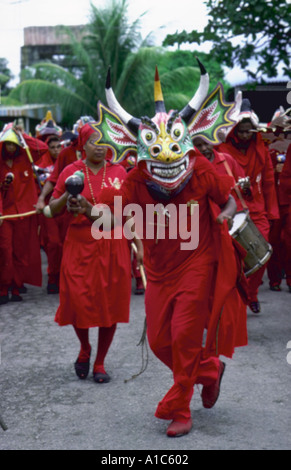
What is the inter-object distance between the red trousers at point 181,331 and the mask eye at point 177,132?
0.78 metres

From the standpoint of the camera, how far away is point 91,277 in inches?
237

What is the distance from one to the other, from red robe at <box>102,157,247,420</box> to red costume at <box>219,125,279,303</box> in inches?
144

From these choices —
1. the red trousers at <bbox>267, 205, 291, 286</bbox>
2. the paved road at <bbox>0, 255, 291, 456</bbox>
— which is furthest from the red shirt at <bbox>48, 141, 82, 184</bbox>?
the red trousers at <bbox>267, 205, 291, 286</bbox>

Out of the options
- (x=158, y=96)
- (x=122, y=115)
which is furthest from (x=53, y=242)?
(x=158, y=96)

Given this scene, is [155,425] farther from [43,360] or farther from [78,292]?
[43,360]

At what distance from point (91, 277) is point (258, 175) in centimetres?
335

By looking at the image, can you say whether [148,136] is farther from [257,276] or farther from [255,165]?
[255,165]

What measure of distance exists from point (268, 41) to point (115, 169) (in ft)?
18.6

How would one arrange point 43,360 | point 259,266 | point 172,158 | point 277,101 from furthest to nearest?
1. point 277,101
2. point 259,266
3. point 43,360
4. point 172,158

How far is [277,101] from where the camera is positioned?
93.2 ft

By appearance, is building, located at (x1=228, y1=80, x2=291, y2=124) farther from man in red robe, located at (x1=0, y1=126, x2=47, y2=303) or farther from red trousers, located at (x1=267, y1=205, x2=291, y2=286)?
man in red robe, located at (x1=0, y1=126, x2=47, y2=303)

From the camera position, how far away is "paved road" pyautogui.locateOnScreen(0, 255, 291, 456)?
4.66 m

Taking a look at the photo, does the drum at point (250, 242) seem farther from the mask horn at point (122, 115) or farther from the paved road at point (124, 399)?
the mask horn at point (122, 115)
